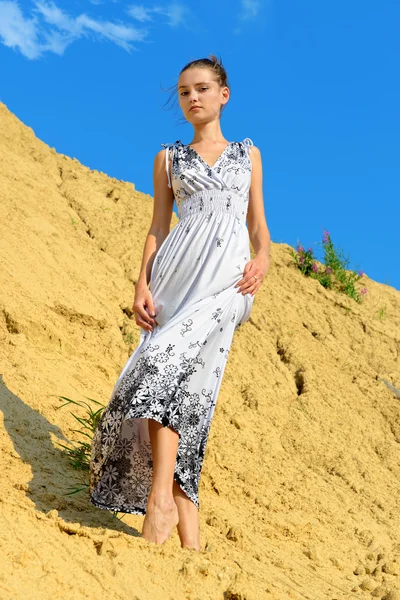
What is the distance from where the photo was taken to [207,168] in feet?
12.3

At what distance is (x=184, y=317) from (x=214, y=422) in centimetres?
275

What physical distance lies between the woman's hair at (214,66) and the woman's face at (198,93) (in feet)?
0.08

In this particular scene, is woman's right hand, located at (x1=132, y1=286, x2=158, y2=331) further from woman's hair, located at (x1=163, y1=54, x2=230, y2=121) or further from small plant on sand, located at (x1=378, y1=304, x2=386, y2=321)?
small plant on sand, located at (x1=378, y1=304, x2=386, y2=321)

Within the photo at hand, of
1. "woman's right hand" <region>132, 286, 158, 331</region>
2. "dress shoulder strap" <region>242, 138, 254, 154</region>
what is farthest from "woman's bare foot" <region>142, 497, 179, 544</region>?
"dress shoulder strap" <region>242, 138, 254, 154</region>

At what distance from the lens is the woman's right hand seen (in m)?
3.66

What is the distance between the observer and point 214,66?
3881mm

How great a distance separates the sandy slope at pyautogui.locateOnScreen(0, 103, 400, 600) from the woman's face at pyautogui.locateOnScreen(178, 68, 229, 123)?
2038 mm

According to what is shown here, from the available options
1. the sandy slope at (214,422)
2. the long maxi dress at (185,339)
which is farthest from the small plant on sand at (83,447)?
the long maxi dress at (185,339)

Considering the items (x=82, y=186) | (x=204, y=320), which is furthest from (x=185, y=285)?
(x=82, y=186)

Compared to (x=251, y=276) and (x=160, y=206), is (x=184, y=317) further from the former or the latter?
(x=160, y=206)

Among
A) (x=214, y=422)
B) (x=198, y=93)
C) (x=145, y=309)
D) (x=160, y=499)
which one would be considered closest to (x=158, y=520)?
(x=160, y=499)

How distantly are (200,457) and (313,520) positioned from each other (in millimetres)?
2178

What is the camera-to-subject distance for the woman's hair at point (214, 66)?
12.6 ft

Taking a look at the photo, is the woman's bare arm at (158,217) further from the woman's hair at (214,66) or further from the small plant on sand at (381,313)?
the small plant on sand at (381,313)
